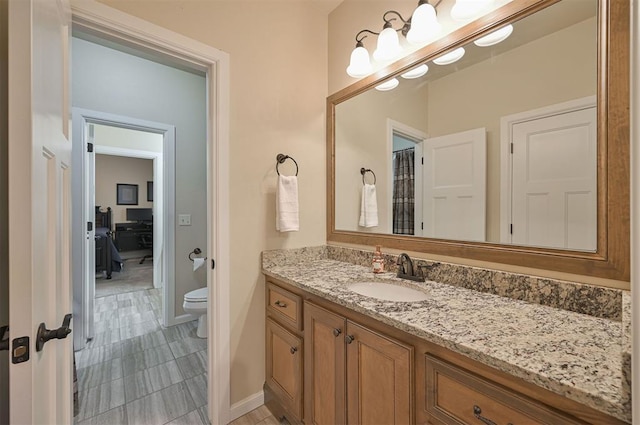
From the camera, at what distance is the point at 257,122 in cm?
169

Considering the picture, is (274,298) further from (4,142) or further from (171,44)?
(171,44)

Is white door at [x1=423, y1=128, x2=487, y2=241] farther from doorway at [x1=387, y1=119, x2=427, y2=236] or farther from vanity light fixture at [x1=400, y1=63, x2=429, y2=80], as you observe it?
vanity light fixture at [x1=400, y1=63, x2=429, y2=80]

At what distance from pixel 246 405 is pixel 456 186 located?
173 centimetres

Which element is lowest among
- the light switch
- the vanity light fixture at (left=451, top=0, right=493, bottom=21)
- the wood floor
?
the wood floor

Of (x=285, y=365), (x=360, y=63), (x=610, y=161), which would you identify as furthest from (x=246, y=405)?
(x=360, y=63)

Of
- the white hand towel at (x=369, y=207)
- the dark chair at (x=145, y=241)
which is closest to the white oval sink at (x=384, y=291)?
the white hand towel at (x=369, y=207)

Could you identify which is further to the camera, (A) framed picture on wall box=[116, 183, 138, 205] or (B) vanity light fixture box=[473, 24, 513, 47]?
(A) framed picture on wall box=[116, 183, 138, 205]

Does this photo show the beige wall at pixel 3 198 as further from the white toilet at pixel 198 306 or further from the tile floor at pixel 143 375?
the white toilet at pixel 198 306

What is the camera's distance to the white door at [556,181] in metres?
0.97

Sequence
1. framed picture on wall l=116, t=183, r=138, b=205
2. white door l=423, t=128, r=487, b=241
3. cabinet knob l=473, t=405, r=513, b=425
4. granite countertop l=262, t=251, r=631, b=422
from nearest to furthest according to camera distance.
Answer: granite countertop l=262, t=251, r=631, b=422, cabinet knob l=473, t=405, r=513, b=425, white door l=423, t=128, r=487, b=241, framed picture on wall l=116, t=183, r=138, b=205

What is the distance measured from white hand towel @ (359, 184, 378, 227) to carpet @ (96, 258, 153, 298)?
13.1ft

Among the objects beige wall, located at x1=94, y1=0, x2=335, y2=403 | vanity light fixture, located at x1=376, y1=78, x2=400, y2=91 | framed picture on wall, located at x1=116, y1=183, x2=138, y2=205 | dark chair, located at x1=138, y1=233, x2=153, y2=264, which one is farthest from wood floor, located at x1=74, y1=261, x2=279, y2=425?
framed picture on wall, located at x1=116, y1=183, x2=138, y2=205

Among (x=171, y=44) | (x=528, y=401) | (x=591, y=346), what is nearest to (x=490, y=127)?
(x=591, y=346)

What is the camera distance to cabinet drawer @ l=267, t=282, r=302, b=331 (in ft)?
4.63
